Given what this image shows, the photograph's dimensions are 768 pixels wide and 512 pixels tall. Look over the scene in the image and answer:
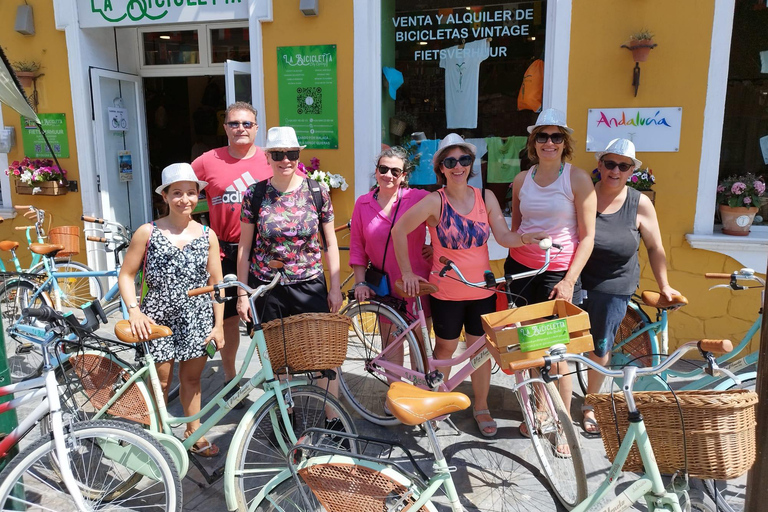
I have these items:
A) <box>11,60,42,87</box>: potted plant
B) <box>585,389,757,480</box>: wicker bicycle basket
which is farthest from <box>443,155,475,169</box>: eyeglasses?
<box>11,60,42,87</box>: potted plant

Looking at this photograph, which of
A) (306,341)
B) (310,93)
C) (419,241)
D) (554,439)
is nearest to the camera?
(306,341)

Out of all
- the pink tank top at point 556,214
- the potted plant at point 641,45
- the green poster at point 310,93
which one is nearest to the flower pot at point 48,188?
the green poster at point 310,93

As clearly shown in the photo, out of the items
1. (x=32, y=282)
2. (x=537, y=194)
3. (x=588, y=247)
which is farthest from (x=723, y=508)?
(x=32, y=282)

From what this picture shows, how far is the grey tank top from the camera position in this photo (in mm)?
3240

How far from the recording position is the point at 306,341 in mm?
2602

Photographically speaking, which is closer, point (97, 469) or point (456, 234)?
point (97, 469)

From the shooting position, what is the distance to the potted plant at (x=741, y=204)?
449 centimetres

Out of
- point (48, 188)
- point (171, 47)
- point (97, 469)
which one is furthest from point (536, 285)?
point (48, 188)

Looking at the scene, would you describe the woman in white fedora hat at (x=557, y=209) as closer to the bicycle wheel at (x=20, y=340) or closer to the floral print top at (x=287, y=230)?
the floral print top at (x=287, y=230)

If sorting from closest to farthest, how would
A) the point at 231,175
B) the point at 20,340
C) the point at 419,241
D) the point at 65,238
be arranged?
the point at 419,241
the point at 231,175
the point at 20,340
the point at 65,238

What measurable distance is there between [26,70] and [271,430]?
5.19 meters

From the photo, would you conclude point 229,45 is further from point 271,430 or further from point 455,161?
point 271,430

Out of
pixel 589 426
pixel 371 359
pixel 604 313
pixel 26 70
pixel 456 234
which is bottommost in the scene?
pixel 589 426

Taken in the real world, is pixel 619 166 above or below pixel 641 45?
below
